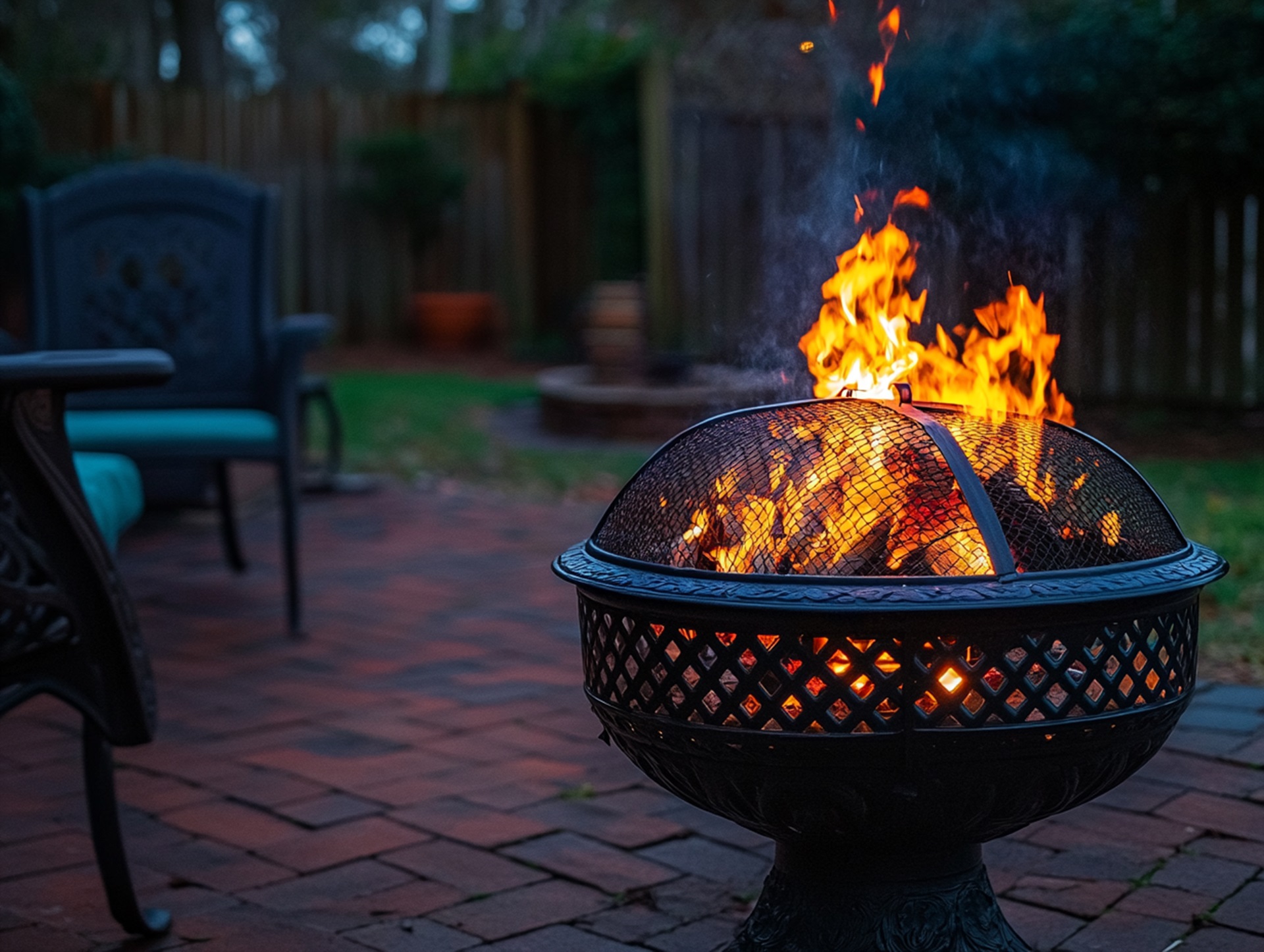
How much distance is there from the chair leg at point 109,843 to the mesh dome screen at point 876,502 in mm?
883

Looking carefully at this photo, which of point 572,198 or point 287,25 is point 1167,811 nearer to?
point 572,198

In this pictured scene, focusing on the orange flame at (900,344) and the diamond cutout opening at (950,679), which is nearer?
the diamond cutout opening at (950,679)

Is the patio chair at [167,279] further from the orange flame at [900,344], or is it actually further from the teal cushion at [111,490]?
the orange flame at [900,344]

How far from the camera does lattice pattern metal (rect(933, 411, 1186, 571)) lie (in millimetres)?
1687

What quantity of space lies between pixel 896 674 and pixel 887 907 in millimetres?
370

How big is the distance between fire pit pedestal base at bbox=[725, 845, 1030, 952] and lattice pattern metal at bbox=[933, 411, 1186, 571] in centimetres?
41

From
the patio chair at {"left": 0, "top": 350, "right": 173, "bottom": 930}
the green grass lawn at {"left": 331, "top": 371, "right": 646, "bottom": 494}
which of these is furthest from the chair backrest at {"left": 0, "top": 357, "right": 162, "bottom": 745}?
the green grass lawn at {"left": 331, "top": 371, "right": 646, "bottom": 494}

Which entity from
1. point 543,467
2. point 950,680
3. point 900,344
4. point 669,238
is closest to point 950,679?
point 950,680

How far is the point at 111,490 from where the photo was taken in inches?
107

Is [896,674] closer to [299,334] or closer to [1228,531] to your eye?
[299,334]

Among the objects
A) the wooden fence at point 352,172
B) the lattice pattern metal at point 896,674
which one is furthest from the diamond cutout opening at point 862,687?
the wooden fence at point 352,172

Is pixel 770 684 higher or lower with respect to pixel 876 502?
lower

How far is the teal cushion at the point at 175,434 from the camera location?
12.5ft

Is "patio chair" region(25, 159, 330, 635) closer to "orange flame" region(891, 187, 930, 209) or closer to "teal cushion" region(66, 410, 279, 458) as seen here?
"teal cushion" region(66, 410, 279, 458)
